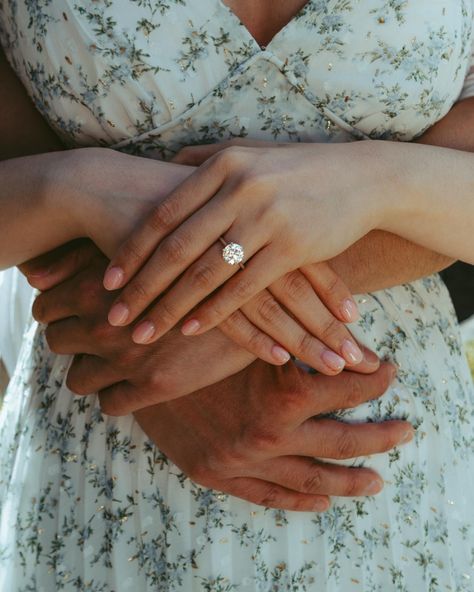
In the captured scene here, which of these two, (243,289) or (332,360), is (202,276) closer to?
(243,289)

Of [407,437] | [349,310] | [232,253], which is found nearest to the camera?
[232,253]

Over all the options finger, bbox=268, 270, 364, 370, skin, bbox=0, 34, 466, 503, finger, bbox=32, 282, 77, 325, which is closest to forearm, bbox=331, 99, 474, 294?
skin, bbox=0, 34, 466, 503

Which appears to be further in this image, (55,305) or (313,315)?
(55,305)

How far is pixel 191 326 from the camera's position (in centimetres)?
128

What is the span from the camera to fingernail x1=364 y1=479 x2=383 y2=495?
1426 millimetres

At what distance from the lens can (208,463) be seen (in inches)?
53.8

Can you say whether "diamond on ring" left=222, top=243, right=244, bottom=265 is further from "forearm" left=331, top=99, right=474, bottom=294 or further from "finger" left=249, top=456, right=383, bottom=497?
"finger" left=249, top=456, right=383, bottom=497

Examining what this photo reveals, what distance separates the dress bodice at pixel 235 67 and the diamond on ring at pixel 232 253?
0.98ft

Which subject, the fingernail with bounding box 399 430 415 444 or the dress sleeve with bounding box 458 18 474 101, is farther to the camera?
the dress sleeve with bounding box 458 18 474 101

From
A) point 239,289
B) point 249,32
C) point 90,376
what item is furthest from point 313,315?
point 249,32

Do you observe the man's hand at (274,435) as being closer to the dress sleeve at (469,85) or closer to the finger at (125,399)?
the finger at (125,399)

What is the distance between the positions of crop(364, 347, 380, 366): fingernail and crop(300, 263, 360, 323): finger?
0.32 ft

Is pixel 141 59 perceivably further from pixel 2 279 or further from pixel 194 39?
pixel 2 279

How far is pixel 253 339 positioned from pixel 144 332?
161 millimetres
